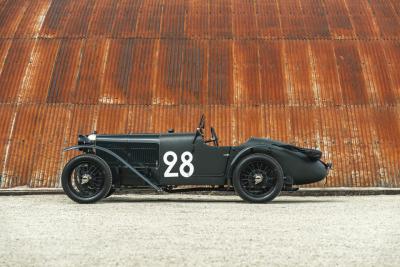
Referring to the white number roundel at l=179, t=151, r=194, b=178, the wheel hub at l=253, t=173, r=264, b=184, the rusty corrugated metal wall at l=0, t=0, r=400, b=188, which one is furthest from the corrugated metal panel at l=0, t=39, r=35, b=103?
the wheel hub at l=253, t=173, r=264, b=184

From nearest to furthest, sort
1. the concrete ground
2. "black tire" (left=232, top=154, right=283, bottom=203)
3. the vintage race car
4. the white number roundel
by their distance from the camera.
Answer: the concrete ground → "black tire" (left=232, top=154, right=283, bottom=203) → the vintage race car → the white number roundel

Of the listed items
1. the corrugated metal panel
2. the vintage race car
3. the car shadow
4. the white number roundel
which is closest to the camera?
the vintage race car

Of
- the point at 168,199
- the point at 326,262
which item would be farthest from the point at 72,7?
the point at 326,262

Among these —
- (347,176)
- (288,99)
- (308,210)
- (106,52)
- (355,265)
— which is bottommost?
(355,265)

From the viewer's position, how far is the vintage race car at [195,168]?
11453 mm

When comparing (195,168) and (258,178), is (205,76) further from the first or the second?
(258,178)

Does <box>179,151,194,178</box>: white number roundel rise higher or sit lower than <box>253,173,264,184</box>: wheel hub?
higher

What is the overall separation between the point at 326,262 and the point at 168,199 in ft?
22.0

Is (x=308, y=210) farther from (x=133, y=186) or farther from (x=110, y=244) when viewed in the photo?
(x=110, y=244)

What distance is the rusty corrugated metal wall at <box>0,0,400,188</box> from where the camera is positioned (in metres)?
15.2

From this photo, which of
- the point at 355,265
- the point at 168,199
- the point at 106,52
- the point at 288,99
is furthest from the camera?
the point at 106,52

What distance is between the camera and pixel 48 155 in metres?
14.9

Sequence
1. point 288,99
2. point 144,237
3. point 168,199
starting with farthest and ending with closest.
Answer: point 288,99, point 168,199, point 144,237

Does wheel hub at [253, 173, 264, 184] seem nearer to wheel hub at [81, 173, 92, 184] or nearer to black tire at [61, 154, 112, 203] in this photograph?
black tire at [61, 154, 112, 203]
